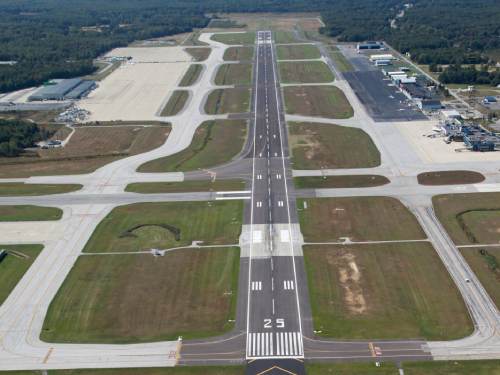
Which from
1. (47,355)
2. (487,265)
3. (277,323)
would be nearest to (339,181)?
(487,265)

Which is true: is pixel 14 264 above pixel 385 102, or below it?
below

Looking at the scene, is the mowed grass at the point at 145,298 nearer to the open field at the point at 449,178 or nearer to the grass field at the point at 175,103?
the open field at the point at 449,178

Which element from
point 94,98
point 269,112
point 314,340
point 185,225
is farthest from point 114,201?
point 94,98

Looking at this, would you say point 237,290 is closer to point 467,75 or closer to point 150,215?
point 150,215

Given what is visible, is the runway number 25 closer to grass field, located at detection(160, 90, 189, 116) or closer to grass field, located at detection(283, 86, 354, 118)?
grass field, located at detection(283, 86, 354, 118)

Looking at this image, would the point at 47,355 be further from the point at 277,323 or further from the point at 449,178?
the point at 449,178

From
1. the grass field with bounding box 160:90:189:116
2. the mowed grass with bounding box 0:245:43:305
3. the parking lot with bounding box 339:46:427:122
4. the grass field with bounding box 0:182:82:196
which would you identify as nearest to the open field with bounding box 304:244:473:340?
the mowed grass with bounding box 0:245:43:305
